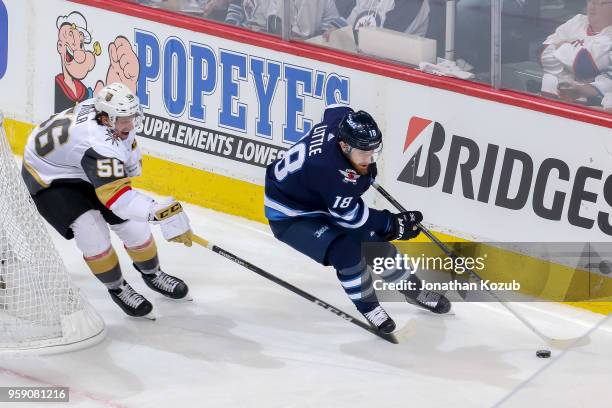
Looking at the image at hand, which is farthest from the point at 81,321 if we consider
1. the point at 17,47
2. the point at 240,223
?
the point at 17,47

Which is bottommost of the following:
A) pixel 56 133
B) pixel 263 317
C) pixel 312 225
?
pixel 263 317

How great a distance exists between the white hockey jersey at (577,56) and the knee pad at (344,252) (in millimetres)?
1124

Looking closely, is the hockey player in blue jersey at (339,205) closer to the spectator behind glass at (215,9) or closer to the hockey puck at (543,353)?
the hockey puck at (543,353)

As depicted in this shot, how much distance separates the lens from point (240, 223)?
23.0 feet

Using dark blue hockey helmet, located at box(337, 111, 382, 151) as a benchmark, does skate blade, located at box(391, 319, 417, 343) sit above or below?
below

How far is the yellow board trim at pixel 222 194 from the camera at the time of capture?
6125 millimetres

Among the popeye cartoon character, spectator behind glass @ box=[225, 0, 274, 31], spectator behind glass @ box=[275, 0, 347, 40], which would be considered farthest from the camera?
the popeye cartoon character

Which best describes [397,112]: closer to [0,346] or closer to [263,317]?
[263,317]

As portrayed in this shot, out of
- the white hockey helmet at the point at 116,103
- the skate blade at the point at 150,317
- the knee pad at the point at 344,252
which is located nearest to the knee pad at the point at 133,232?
the skate blade at the point at 150,317

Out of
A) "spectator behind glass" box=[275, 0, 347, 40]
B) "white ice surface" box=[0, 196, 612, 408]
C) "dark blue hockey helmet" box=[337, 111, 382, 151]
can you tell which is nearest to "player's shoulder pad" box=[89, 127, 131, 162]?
"white ice surface" box=[0, 196, 612, 408]

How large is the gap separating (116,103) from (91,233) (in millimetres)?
538

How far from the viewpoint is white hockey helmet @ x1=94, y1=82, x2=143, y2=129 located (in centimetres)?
548

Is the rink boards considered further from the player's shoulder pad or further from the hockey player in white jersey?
the player's shoulder pad

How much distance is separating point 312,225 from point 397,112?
0.96m
